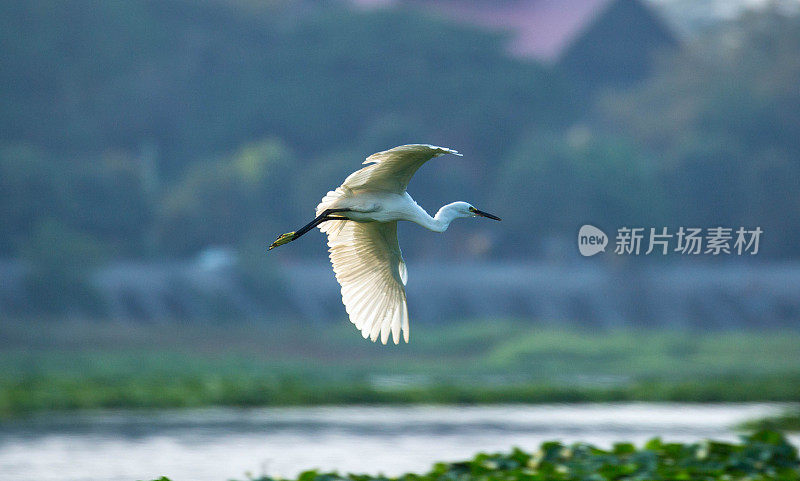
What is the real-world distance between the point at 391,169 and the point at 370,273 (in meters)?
1.28

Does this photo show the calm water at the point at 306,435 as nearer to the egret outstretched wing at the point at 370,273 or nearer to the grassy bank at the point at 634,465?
the grassy bank at the point at 634,465

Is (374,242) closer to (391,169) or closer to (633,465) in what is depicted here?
(391,169)

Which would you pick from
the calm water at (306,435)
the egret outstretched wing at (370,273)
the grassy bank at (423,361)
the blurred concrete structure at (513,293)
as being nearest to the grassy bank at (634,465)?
the egret outstretched wing at (370,273)

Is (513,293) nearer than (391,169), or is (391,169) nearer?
(391,169)

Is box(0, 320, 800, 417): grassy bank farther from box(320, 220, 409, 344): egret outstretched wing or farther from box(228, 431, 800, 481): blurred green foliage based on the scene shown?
box(320, 220, 409, 344): egret outstretched wing

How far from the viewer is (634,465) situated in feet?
37.2

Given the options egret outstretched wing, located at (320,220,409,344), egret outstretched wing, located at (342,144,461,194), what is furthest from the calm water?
egret outstretched wing, located at (342,144,461,194)

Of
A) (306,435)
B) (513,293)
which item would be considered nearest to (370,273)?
(306,435)

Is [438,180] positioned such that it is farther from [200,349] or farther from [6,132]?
[6,132]

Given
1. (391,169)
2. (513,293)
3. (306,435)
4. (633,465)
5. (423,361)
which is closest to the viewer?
(391,169)

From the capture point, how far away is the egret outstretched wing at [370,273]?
9.74 meters

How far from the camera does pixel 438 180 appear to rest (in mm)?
45562

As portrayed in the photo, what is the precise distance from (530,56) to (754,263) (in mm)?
14245

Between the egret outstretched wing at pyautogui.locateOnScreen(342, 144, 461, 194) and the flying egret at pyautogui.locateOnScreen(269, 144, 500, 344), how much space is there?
1 centimetres
